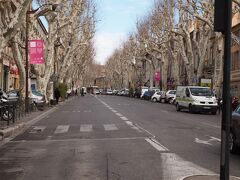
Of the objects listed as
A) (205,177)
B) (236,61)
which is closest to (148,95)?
(236,61)

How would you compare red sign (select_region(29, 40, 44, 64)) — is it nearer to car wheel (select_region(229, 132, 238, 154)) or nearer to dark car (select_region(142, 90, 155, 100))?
car wheel (select_region(229, 132, 238, 154))

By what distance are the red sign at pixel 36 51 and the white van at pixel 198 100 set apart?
33.1 ft

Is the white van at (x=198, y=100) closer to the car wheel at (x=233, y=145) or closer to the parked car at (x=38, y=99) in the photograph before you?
the parked car at (x=38, y=99)

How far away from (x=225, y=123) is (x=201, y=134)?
10.6 meters

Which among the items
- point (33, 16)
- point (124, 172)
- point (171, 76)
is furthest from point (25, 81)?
point (171, 76)

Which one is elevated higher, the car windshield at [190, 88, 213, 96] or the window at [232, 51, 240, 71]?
the window at [232, 51, 240, 71]

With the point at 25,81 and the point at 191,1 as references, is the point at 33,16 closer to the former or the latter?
the point at 25,81

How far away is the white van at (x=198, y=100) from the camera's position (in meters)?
A: 31.8

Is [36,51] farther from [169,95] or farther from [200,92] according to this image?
[169,95]

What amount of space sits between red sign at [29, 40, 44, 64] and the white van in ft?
33.1

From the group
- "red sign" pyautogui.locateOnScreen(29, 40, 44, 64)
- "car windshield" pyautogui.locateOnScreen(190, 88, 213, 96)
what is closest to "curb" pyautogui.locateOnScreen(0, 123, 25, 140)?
"red sign" pyautogui.locateOnScreen(29, 40, 44, 64)

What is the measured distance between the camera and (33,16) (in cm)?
2919

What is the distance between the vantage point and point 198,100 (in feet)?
105

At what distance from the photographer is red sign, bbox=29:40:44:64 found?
3045 cm
